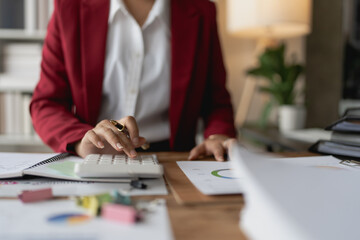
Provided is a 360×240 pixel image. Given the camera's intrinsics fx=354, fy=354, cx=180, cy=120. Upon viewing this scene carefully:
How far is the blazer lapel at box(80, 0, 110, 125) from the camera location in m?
0.97

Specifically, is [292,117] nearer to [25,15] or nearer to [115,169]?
[115,169]

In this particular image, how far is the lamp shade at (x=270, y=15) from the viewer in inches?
71.2

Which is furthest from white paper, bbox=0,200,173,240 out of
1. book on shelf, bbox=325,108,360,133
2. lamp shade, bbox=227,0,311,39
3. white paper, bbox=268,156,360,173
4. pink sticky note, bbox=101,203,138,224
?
lamp shade, bbox=227,0,311,39

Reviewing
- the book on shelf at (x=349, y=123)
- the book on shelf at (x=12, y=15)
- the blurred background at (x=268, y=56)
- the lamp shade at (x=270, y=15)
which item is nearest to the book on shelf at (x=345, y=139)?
the book on shelf at (x=349, y=123)

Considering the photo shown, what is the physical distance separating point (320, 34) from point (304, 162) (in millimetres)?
1688

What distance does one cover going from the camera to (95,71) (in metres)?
0.98

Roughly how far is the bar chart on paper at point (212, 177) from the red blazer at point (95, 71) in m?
0.29

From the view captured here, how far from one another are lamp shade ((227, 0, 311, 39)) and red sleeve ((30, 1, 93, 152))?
1.16 metres

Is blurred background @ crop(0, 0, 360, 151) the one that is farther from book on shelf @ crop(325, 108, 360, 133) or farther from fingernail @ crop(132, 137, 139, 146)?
fingernail @ crop(132, 137, 139, 146)

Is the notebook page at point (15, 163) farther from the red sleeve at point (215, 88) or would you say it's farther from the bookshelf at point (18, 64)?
the bookshelf at point (18, 64)

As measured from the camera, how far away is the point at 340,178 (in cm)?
47

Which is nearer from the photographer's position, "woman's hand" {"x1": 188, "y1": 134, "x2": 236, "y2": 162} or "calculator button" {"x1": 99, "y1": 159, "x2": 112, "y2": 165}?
"calculator button" {"x1": 99, "y1": 159, "x2": 112, "y2": 165}

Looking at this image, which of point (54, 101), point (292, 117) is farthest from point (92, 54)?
point (292, 117)

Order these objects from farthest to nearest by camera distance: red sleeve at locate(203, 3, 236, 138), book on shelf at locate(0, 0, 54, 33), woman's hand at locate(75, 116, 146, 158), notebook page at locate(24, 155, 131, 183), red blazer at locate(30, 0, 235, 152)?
book on shelf at locate(0, 0, 54, 33)
red sleeve at locate(203, 3, 236, 138)
red blazer at locate(30, 0, 235, 152)
woman's hand at locate(75, 116, 146, 158)
notebook page at locate(24, 155, 131, 183)
